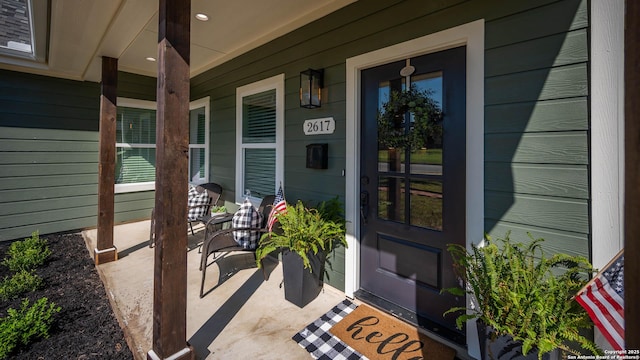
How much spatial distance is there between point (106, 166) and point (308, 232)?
8.81ft

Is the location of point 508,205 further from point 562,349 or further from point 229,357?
point 229,357

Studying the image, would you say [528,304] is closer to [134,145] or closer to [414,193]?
[414,193]

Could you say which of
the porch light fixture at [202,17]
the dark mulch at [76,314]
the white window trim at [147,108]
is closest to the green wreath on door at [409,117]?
the porch light fixture at [202,17]

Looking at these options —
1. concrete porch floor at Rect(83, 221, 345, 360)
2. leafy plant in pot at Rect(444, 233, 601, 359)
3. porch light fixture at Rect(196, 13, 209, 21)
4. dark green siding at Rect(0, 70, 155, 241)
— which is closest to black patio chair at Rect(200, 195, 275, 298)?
concrete porch floor at Rect(83, 221, 345, 360)

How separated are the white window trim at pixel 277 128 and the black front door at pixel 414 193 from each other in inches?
44.0

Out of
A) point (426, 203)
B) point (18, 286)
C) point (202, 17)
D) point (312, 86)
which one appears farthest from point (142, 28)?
point (426, 203)

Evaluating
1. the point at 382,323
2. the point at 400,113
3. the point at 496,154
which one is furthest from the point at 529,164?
the point at 382,323

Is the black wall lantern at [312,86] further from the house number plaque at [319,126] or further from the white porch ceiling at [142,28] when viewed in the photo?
the white porch ceiling at [142,28]

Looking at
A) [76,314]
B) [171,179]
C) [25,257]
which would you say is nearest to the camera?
[171,179]

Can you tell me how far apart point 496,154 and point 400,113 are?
745mm

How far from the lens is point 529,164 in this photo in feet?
5.43

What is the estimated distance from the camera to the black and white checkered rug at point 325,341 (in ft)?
6.05

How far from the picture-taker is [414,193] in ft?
7.23

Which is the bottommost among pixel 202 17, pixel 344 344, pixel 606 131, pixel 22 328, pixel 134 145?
pixel 344 344
